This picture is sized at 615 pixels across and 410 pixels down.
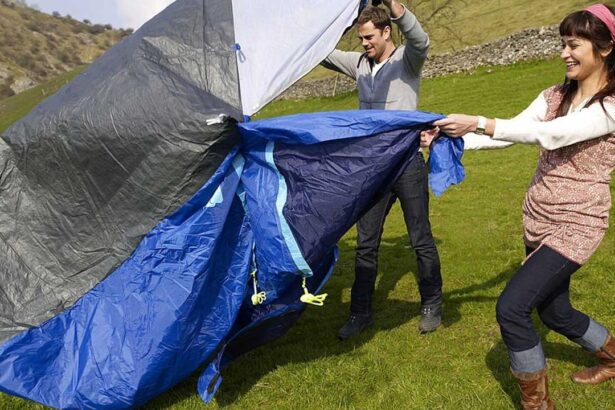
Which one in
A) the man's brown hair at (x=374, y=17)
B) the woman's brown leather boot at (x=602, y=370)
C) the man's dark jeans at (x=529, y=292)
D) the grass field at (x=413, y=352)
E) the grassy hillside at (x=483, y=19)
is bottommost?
the grassy hillside at (x=483, y=19)

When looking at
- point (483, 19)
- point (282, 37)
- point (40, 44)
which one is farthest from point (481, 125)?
point (40, 44)

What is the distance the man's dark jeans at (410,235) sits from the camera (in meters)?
4.27

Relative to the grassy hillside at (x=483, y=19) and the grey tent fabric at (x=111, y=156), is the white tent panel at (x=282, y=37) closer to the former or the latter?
the grey tent fabric at (x=111, y=156)

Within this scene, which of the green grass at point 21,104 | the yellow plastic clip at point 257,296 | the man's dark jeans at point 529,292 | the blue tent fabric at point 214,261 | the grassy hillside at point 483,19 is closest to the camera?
the man's dark jeans at point 529,292

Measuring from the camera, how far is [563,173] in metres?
3.05

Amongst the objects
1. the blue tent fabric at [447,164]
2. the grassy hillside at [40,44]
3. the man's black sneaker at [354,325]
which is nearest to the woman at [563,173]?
the blue tent fabric at [447,164]

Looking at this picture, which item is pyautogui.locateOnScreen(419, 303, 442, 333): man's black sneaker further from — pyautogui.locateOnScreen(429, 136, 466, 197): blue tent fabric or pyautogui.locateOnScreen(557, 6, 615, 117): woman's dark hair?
pyautogui.locateOnScreen(557, 6, 615, 117): woman's dark hair

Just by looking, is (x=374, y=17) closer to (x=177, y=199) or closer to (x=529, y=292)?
(x=177, y=199)

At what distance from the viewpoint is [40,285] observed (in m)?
3.74

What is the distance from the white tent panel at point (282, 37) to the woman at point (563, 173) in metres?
1.08

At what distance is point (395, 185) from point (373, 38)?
3.91ft

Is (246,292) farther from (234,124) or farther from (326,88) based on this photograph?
(326,88)

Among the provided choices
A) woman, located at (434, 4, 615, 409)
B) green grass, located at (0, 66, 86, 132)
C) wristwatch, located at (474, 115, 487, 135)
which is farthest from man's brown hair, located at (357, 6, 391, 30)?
green grass, located at (0, 66, 86, 132)

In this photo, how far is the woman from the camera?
2.84 metres
